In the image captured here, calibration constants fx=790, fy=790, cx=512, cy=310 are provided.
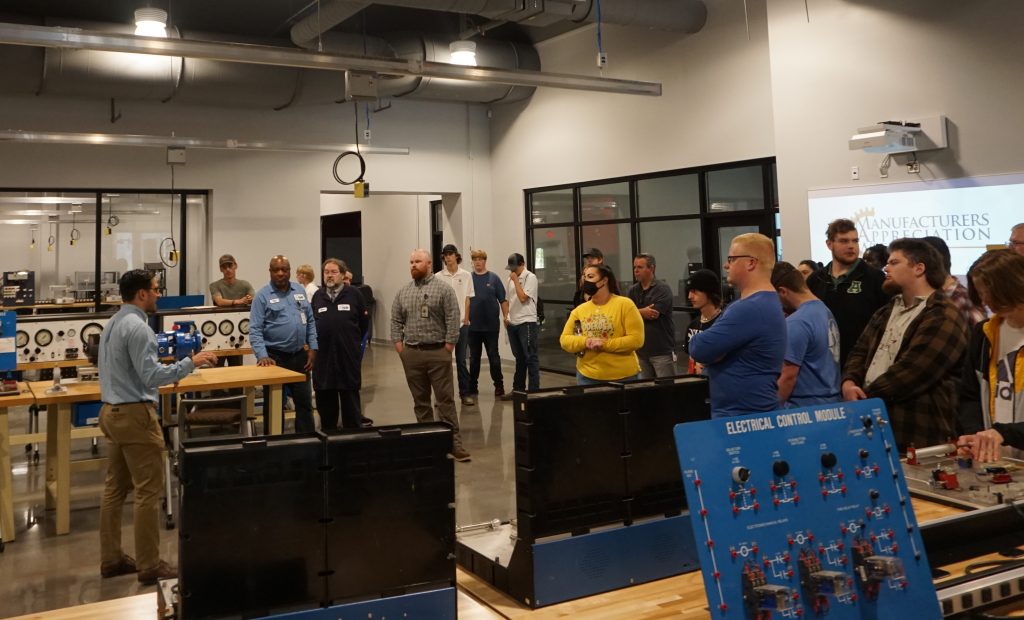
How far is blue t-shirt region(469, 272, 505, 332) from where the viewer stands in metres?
8.70

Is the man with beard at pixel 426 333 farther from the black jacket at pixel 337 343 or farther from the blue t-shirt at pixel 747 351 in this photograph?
the blue t-shirt at pixel 747 351

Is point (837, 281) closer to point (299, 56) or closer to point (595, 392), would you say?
point (595, 392)

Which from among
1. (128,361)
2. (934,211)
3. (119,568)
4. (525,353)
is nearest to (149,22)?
(128,361)

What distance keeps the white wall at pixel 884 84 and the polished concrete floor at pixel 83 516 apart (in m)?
3.16

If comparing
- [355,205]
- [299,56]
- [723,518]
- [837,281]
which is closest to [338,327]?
[299,56]

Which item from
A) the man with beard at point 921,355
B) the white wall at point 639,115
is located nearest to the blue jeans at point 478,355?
the white wall at point 639,115

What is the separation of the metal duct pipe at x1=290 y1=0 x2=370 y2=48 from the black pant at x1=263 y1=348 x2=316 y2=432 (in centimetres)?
298

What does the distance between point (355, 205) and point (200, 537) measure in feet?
49.3

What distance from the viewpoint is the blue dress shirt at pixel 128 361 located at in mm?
3582

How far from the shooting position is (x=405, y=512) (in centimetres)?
157

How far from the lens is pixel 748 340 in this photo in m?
2.62

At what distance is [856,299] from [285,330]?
409 cm

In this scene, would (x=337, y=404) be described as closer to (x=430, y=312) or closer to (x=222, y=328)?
(x=430, y=312)

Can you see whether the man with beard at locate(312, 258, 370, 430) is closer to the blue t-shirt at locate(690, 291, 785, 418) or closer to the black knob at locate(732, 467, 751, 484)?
the blue t-shirt at locate(690, 291, 785, 418)
